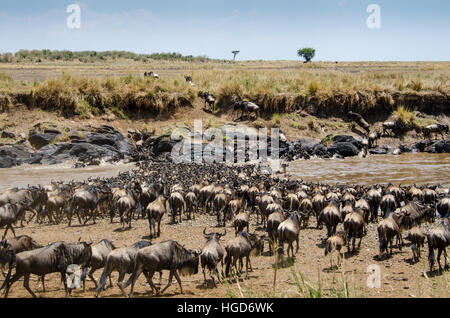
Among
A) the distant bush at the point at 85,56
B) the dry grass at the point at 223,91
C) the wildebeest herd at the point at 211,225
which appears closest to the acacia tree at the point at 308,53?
the distant bush at the point at 85,56

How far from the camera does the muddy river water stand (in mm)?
18938

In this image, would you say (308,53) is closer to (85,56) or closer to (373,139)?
(85,56)

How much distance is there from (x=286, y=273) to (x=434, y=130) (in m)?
26.5

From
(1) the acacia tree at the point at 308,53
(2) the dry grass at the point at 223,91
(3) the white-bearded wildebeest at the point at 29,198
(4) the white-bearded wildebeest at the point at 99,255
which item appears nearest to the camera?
(4) the white-bearded wildebeest at the point at 99,255

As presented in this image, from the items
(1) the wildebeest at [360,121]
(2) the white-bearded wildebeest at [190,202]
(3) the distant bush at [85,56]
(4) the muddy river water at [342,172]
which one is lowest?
(4) the muddy river water at [342,172]

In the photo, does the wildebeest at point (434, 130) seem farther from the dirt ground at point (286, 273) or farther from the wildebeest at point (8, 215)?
the wildebeest at point (8, 215)

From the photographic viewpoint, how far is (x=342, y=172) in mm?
21641

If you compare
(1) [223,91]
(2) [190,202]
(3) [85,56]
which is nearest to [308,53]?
(3) [85,56]

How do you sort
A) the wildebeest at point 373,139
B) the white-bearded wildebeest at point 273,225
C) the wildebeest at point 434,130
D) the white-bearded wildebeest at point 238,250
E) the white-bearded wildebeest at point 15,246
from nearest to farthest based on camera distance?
1. the white-bearded wildebeest at point 15,246
2. the white-bearded wildebeest at point 238,250
3. the white-bearded wildebeest at point 273,225
4. the wildebeest at point 373,139
5. the wildebeest at point 434,130

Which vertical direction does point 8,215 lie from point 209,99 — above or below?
below

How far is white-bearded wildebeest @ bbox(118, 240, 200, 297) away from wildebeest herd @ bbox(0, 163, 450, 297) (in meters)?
0.02

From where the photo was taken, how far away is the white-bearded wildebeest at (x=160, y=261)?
22.6 ft

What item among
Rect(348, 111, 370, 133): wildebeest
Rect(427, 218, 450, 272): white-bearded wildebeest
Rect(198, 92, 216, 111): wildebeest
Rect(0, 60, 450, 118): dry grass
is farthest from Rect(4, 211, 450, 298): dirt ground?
Rect(348, 111, 370, 133): wildebeest

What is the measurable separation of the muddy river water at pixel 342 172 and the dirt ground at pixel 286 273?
23.7 ft
